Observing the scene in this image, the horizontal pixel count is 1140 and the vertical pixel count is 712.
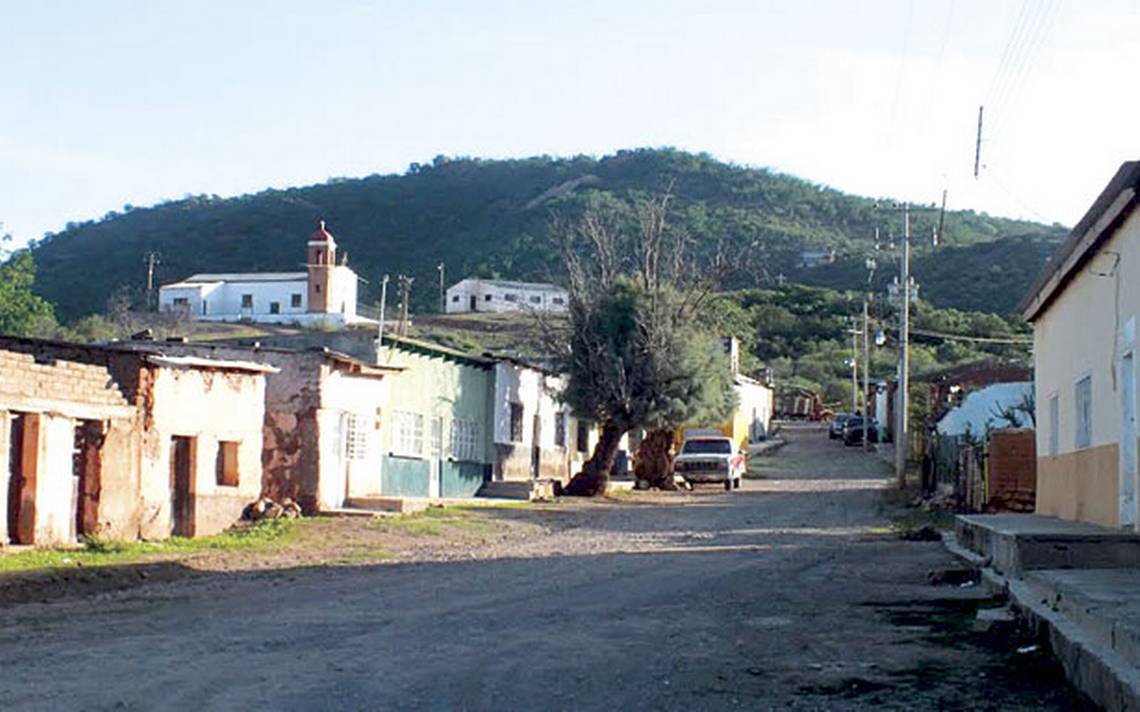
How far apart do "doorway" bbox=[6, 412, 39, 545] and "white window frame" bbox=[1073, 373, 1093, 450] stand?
51.1 ft

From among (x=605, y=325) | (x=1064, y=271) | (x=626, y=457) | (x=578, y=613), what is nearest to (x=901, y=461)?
(x=605, y=325)

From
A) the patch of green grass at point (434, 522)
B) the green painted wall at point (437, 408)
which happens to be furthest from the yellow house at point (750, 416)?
the patch of green grass at point (434, 522)

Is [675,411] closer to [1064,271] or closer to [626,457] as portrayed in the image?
[626,457]

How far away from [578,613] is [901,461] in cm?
3005

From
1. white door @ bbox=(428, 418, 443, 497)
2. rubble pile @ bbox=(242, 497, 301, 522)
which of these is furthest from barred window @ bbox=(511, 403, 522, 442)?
rubble pile @ bbox=(242, 497, 301, 522)

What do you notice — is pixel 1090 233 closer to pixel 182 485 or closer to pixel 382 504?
pixel 182 485

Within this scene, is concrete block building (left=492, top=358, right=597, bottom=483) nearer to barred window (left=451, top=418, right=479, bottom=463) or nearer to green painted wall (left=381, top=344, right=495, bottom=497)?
green painted wall (left=381, top=344, right=495, bottom=497)

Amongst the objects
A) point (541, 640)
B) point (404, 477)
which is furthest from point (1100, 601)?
point (404, 477)

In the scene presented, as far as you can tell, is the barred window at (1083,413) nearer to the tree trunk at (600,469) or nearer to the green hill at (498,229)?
the tree trunk at (600,469)

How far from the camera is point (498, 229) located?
138 metres

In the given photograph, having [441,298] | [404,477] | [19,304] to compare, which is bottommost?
[404,477]

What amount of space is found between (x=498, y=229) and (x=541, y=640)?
413ft

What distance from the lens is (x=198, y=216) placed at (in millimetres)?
146000

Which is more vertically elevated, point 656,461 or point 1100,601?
point 656,461
